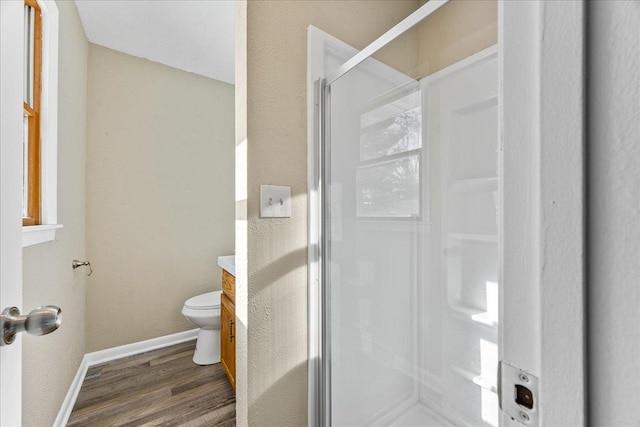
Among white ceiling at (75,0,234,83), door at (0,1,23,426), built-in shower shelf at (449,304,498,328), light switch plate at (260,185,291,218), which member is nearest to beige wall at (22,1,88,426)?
white ceiling at (75,0,234,83)

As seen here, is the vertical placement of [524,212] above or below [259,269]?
above

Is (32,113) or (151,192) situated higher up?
(32,113)

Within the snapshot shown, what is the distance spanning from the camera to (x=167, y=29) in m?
2.11

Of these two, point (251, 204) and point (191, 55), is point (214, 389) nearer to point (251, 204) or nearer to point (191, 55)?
point (251, 204)

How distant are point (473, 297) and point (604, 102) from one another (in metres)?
1.11

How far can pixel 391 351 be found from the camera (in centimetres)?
132

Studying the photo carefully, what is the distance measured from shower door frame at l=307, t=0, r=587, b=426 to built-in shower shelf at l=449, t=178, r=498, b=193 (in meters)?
0.89

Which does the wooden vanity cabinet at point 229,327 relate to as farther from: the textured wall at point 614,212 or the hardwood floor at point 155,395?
the textured wall at point 614,212

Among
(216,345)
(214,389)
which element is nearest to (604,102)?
(214,389)

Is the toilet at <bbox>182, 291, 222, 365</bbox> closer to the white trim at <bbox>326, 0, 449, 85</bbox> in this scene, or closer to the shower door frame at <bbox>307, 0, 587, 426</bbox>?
the white trim at <bbox>326, 0, 449, 85</bbox>

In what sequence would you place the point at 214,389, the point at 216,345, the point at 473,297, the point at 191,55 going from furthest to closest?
the point at 191,55 < the point at 216,345 < the point at 214,389 < the point at 473,297

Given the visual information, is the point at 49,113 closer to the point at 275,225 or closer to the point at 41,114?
the point at 41,114

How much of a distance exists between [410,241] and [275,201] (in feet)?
2.06

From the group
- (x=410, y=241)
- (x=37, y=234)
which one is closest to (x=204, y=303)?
(x=37, y=234)
